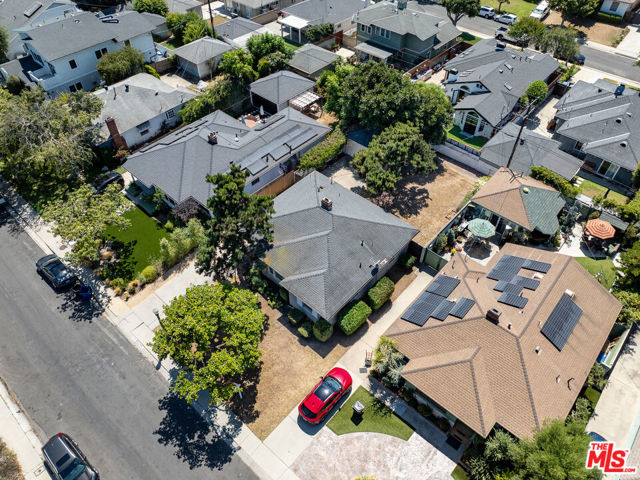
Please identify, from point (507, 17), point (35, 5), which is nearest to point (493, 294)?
point (507, 17)

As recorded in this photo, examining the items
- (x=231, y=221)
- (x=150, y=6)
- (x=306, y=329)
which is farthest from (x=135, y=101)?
(x=306, y=329)

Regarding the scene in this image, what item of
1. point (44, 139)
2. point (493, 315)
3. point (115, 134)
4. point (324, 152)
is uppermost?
point (493, 315)

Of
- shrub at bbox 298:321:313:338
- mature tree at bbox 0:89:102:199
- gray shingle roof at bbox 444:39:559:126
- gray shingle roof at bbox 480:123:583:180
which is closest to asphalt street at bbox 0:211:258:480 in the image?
shrub at bbox 298:321:313:338

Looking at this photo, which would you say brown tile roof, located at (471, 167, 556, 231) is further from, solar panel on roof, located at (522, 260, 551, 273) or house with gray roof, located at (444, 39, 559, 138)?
house with gray roof, located at (444, 39, 559, 138)

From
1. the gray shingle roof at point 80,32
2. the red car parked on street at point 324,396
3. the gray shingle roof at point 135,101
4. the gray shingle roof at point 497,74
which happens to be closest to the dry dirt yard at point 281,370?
the red car parked on street at point 324,396

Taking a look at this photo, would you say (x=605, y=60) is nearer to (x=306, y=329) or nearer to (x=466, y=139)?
(x=466, y=139)

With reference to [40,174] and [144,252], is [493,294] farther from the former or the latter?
[40,174]

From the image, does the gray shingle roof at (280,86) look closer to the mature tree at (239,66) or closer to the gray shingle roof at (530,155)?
the mature tree at (239,66)
